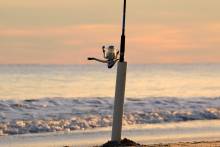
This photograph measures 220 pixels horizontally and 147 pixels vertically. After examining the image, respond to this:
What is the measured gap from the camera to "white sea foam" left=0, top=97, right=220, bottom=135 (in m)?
22.4

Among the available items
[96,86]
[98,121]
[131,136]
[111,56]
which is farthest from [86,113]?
[96,86]

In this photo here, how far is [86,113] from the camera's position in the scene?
2573 centimetres

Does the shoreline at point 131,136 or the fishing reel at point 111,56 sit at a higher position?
the fishing reel at point 111,56

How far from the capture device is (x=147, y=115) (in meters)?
25.6

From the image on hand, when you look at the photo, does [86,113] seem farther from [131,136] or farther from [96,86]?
[96,86]

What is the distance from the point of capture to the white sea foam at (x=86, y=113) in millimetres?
22422

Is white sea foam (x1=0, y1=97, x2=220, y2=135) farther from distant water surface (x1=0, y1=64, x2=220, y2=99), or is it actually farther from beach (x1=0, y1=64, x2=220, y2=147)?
distant water surface (x1=0, y1=64, x2=220, y2=99)

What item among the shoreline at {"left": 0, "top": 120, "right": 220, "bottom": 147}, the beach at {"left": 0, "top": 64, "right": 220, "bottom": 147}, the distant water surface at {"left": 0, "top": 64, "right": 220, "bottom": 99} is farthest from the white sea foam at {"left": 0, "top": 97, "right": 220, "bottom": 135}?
the distant water surface at {"left": 0, "top": 64, "right": 220, "bottom": 99}

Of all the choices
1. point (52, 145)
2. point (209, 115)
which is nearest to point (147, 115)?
point (209, 115)

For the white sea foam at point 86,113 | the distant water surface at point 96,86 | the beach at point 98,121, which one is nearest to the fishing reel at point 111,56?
the beach at point 98,121

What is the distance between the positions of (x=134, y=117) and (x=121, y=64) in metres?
12.8

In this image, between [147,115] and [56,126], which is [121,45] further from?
[147,115]

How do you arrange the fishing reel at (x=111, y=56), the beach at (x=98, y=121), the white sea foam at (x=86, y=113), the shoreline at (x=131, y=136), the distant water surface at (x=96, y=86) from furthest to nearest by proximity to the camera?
the distant water surface at (x=96, y=86) → the white sea foam at (x=86, y=113) → the beach at (x=98, y=121) → the shoreline at (x=131, y=136) → the fishing reel at (x=111, y=56)

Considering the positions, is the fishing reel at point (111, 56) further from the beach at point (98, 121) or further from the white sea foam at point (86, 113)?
the white sea foam at point (86, 113)
